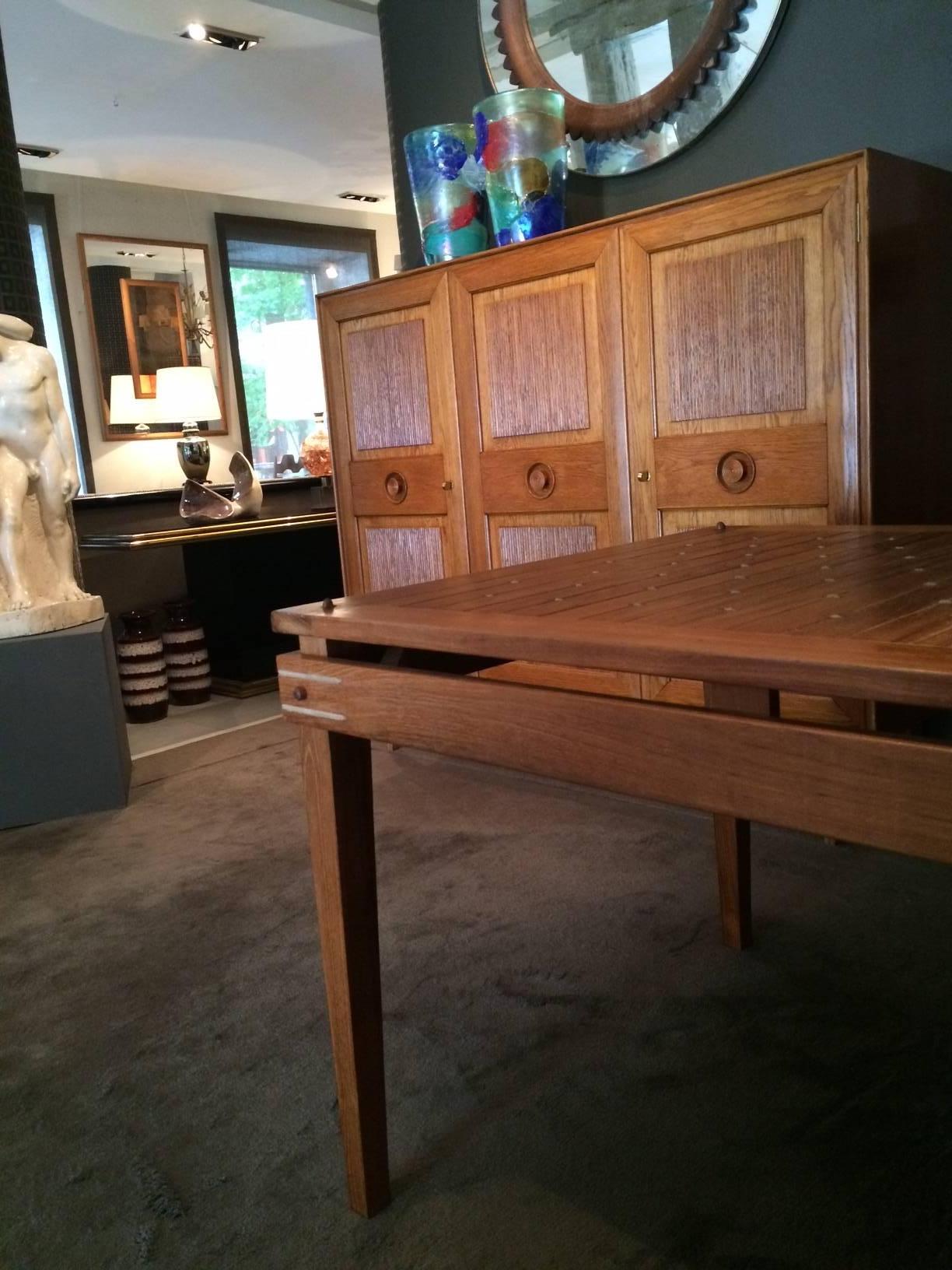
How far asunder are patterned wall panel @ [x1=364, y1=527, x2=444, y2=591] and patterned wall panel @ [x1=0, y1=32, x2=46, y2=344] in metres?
1.13

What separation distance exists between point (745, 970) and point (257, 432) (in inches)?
217

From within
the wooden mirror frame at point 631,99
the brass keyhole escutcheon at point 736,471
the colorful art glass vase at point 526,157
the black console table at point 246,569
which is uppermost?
the wooden mirror frame at point 631,99

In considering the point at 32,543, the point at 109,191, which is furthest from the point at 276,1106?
the point at 109,191

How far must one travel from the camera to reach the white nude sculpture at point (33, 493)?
2611 millimetres

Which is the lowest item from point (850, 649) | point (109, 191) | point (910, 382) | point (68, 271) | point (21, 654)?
point (21, 654)

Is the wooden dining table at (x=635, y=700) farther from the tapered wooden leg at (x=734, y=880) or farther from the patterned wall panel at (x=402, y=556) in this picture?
the patterned wall panel at (x=402, y=556)

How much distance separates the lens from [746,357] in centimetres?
197

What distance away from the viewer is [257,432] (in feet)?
21.3

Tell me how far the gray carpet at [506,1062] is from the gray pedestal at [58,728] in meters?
0.41

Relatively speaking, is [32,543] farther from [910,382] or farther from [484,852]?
[910,382]

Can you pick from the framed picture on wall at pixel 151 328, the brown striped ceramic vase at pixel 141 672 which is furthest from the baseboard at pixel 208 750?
the framed picture on wall at pixel 151 328

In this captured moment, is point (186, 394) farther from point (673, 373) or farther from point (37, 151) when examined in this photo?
point (673, 373)

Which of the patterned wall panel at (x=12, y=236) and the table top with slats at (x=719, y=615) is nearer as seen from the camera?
the table top with slats at (x=719, y=615)

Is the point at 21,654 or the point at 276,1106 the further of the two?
the point at 21,654
